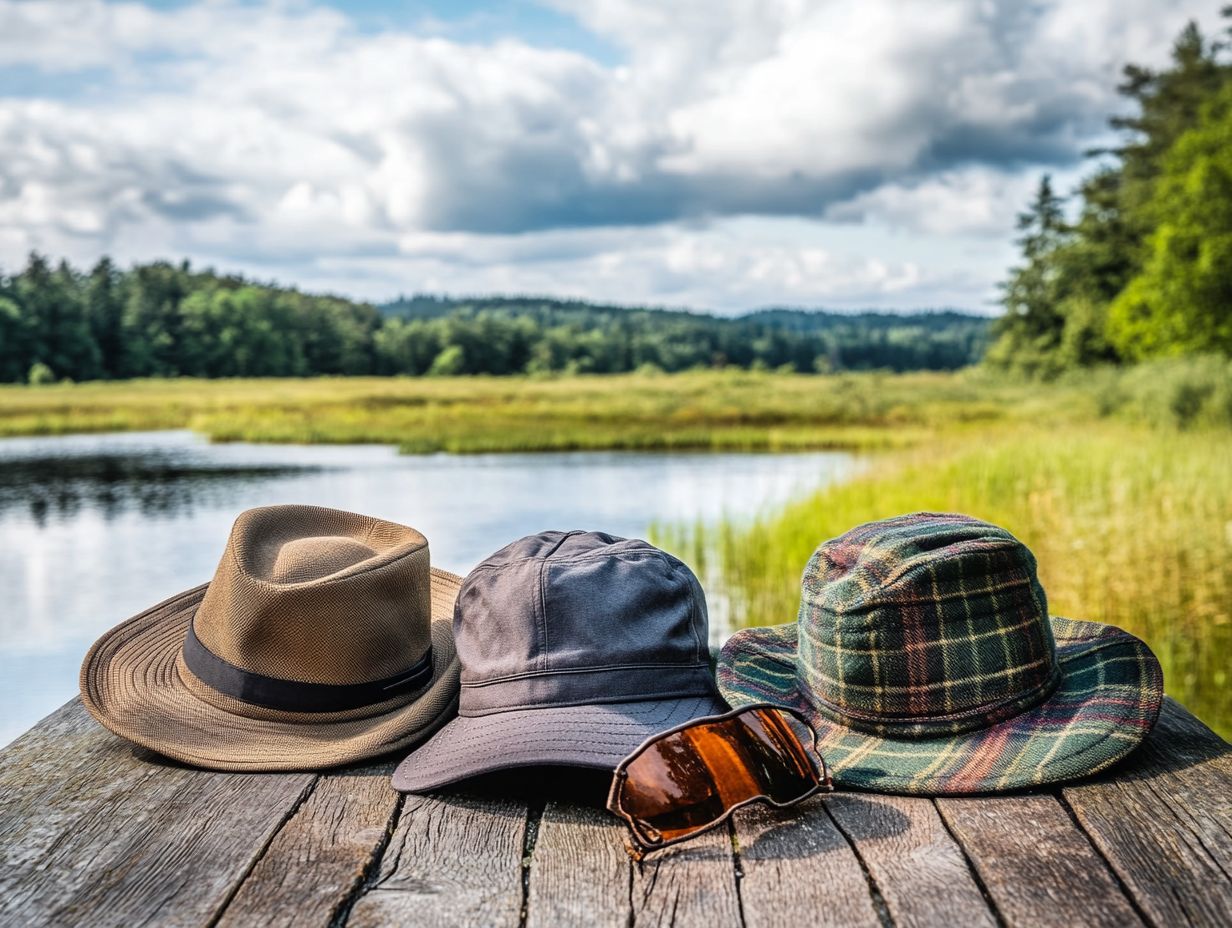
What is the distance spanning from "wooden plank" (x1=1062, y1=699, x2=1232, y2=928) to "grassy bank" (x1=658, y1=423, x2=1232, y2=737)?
11.2 ft

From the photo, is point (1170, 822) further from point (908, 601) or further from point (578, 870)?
point (578, 870)

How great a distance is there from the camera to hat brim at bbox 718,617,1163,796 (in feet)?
5.23

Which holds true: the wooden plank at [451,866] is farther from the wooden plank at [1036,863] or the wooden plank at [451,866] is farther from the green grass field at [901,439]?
the green grass field at [901,439]

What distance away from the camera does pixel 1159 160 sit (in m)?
30.1

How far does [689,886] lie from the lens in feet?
4.33

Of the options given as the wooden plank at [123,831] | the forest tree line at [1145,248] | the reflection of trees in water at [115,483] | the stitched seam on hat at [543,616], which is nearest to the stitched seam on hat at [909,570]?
the stitched seam on hat at [543,616]

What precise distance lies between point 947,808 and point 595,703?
1.73ft

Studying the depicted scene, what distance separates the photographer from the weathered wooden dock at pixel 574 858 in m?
1.27

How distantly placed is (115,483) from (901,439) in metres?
14.8

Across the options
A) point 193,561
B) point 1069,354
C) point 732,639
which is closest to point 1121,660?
point 732,639

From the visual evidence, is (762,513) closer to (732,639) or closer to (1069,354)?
(732,639)

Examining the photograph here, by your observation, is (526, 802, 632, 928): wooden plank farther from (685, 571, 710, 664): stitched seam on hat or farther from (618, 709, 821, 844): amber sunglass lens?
(685, 571, 710, 664): stitched seam on hat

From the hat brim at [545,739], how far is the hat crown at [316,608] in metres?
0.23

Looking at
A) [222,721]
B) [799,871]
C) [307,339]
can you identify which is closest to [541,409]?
[307,339]
